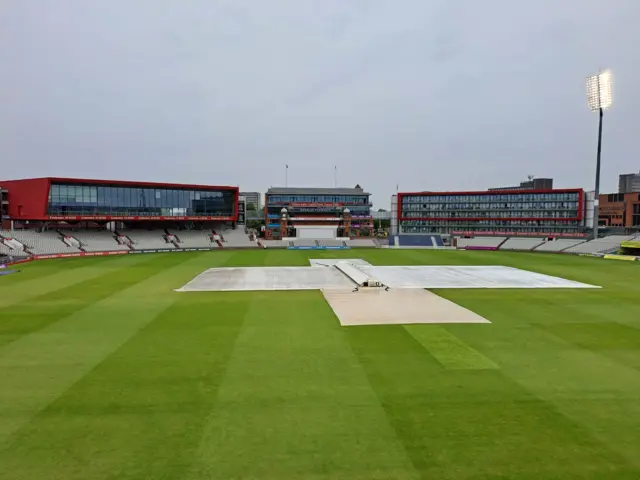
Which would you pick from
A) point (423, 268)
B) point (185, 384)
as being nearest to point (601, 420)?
point (185, 384)

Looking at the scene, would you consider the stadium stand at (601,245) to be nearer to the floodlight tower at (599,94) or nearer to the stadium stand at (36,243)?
the floodlight tower at (599,94)

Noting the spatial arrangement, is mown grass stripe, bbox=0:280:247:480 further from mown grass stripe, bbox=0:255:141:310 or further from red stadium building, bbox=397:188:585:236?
red stadium building, bbox=397:188:585:236

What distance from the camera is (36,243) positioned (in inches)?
2185

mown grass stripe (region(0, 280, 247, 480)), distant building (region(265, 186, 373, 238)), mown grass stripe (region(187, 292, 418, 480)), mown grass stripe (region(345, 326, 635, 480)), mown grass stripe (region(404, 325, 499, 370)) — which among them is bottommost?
mown grass stripe (region(0, 280, 247, 480))

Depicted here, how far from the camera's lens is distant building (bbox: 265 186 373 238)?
9169 cm

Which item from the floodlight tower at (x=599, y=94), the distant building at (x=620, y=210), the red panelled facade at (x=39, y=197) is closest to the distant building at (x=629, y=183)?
the distant building at (x=620, y=210)

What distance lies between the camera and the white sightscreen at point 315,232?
85.6 metres

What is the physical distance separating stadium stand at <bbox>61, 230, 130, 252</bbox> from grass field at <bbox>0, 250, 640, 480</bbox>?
42.5m

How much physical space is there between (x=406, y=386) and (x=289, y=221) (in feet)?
268

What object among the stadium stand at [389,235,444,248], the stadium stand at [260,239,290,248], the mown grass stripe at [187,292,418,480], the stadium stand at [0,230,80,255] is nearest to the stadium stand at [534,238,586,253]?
the stadium stand at [389,235,444,248]

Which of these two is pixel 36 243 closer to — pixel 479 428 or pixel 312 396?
pixel 312 396

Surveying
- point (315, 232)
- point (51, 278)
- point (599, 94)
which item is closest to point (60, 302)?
point (51, 278)

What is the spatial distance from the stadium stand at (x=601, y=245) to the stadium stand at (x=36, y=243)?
77.4m

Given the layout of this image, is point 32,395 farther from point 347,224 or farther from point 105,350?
point 347,224
